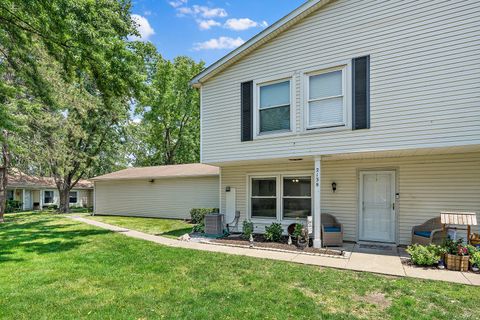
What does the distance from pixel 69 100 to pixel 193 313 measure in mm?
14969

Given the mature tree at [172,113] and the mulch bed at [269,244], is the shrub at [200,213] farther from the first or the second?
the mature tree at [172,113]

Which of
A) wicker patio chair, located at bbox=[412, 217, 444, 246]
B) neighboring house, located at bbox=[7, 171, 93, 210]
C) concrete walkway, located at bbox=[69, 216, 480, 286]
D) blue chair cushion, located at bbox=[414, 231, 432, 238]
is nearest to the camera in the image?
concrete walkway, located at bbox=[69, 216, 480, 286]

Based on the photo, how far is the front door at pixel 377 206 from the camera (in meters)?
8.09

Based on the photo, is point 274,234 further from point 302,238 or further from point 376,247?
point 376,247

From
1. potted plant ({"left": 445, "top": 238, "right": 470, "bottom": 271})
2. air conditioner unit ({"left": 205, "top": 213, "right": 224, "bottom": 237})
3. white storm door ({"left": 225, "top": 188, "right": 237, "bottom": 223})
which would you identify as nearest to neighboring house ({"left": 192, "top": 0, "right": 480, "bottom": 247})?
white storm door ({"left": 225, "top": 188, "right": 237, "bottom": 223})

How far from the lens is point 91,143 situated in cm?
2209

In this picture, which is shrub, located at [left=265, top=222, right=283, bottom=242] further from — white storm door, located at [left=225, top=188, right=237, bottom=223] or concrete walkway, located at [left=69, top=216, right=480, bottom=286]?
white storm door, located at [left=225, top=188, right=237, bottom=223]

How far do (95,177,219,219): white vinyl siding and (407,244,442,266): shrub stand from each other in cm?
949

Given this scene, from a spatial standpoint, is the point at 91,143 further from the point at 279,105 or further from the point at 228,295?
the point at 228,295

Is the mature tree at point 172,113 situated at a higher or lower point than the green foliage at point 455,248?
higher

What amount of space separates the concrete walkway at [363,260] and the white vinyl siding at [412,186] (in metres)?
1.02

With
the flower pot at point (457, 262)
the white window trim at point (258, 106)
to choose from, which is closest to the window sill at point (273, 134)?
the white window trim at point (258, 106)

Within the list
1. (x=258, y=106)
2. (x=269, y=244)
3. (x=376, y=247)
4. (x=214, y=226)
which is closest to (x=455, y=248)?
(x=376, y=247)

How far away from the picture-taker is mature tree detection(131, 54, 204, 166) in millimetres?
29297
